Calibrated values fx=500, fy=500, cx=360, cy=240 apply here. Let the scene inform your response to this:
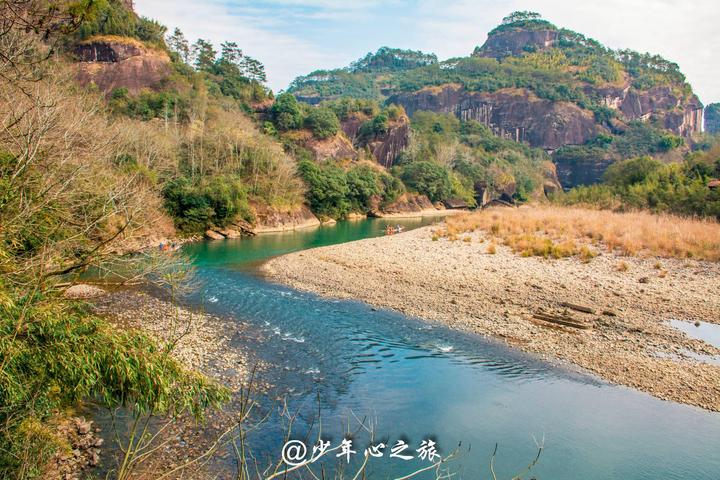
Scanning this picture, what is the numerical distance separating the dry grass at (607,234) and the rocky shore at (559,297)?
1.07 m

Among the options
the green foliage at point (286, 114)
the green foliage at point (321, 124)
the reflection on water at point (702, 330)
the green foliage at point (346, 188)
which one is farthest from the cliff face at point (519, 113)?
the reflection on water at point (702, 330)

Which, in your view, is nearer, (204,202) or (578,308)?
(578,308)

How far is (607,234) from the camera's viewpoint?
27.5 metres

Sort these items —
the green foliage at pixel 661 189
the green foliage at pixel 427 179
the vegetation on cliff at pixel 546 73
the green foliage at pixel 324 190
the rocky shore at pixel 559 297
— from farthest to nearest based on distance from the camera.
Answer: the vegetation on cliff at pixel 546 73 → the green foliage at pixel 427 179 → the green foliage at pixel 324 190 → the green foliage at pixel 661 189 → the rocky shore at pixel 559 297

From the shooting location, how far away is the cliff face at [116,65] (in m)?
57.8

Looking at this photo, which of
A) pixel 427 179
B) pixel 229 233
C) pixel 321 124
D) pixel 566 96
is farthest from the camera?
pixel 566 96

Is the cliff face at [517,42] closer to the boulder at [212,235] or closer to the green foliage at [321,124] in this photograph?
the green foliage at [321,124]

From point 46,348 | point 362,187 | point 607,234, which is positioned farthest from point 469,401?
point 362,187

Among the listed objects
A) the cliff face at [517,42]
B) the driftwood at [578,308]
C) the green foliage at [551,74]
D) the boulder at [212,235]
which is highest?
the cliff face at [517,42]

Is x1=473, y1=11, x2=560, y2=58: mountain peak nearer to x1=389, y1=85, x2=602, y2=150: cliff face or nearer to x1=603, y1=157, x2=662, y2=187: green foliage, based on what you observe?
x1=389, y1=85, x2=602, y2=150: cliff face

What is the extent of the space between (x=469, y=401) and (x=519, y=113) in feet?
437

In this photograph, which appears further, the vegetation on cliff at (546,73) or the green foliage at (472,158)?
the vegetation on cliff at (546,73)

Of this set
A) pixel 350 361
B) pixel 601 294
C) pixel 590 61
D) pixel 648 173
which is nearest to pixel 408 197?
pixel 648 173

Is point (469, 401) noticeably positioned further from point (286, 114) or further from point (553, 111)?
point (553, 111)
